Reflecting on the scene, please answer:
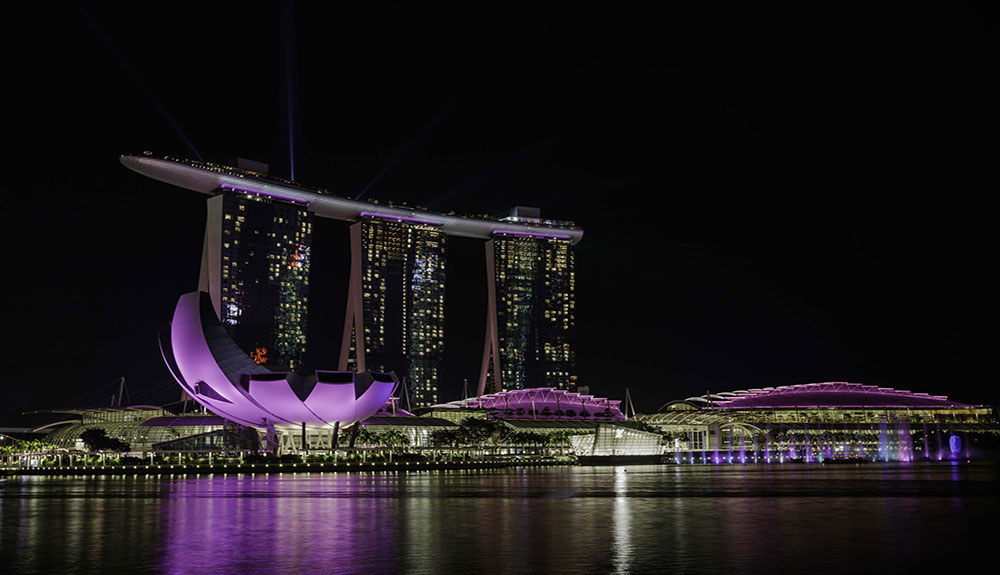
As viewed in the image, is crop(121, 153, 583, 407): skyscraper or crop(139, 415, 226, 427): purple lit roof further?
crop(121, 153, 583, 407): skyscraper

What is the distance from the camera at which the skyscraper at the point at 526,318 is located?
7603 inches

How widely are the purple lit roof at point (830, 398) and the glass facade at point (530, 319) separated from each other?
3639 centimetres

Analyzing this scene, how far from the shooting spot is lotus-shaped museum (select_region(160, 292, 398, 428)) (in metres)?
83.2

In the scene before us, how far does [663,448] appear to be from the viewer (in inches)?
5684

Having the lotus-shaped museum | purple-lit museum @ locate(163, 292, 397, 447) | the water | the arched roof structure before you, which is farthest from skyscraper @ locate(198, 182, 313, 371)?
the water

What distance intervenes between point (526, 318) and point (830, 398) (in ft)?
208

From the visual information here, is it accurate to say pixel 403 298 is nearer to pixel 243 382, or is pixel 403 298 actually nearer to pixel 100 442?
pixel 100 442

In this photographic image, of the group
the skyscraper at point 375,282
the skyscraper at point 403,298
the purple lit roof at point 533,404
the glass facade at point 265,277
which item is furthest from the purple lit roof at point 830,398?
the glass facade at point 265,277

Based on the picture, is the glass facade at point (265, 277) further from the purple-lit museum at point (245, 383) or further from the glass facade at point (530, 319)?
the purple-lit museum at point (245, 383)

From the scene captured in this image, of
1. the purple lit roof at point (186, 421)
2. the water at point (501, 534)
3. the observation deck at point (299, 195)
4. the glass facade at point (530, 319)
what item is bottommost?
the water at point (501, 534)

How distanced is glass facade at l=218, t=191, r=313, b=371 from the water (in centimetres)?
12659

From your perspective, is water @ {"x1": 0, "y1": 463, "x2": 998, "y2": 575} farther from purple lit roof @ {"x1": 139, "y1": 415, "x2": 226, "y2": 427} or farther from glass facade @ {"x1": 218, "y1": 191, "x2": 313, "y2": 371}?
glass facade @ {"x1": 218, "y1": 191, "x2": 313, "y2": 371}

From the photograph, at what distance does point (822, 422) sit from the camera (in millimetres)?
159625

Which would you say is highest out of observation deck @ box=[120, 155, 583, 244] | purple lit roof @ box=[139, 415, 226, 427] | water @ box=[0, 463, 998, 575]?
observation deck @ box=[120, 155, 583, 244]
